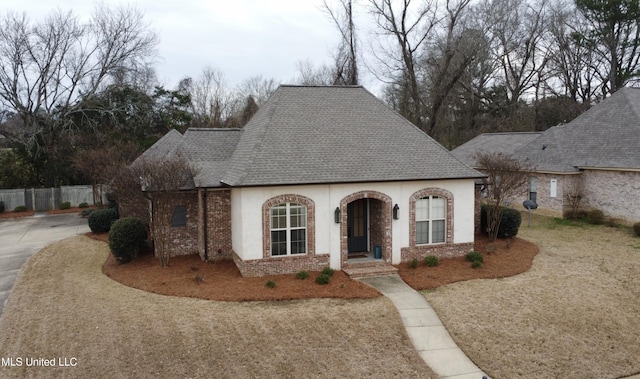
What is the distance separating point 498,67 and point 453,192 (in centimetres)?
3825

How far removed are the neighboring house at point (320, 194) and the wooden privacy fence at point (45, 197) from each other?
20.3 meters

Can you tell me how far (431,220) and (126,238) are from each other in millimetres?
10551

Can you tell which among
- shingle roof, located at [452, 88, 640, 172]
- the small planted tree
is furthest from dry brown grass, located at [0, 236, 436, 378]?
shingle roof, located at [452, 88, 640, 172]

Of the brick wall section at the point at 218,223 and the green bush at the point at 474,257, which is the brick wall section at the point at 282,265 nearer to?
the brick wall section at the point at 218,223

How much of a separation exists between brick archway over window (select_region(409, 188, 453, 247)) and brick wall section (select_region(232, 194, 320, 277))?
310cm

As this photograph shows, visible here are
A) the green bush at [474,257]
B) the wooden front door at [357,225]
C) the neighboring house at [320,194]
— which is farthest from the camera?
the wooden front door at [357,225]

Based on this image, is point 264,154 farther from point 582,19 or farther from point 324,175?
point 582,19

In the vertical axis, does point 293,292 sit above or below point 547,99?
below

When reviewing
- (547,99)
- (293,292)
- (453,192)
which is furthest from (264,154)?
(547,99)

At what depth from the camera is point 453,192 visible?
51.5 feet

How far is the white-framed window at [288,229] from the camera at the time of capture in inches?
553

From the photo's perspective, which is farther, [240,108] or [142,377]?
A: [240,108]

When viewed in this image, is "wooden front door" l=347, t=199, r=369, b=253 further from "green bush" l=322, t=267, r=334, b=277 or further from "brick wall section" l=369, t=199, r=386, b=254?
"green bush" l=322, t=267, r=334, b=277

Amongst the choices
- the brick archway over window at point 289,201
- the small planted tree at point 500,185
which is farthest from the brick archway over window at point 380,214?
the small planted tree at point 500,185
